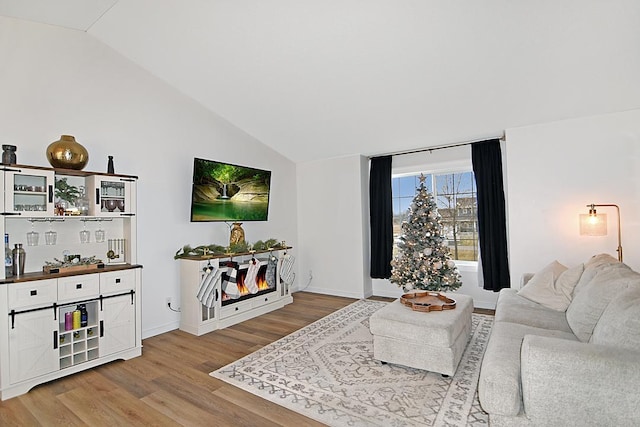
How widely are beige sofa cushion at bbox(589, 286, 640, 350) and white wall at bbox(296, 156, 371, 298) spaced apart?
13.2 feet

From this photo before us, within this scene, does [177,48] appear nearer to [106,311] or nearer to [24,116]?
[24,116]

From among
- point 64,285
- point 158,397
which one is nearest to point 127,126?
point 64,285

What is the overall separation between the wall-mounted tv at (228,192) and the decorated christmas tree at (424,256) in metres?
2.44

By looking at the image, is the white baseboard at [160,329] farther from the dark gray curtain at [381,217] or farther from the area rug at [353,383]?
the dark gray curtain at [381,217]

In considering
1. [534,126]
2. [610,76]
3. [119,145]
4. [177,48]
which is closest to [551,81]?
[610,76]

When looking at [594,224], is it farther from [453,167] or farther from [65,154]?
[65,154]

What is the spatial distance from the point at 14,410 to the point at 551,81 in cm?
553

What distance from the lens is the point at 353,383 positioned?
9.46 ft

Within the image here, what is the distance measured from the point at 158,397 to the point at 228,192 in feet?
9.71

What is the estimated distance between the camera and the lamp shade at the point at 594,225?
3.79 m

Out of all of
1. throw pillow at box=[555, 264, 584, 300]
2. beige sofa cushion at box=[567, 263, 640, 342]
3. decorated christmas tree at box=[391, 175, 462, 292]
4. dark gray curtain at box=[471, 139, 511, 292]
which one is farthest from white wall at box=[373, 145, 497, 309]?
beige sofa cushion at box=[567, 263, 640, 342]

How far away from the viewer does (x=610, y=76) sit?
11.4 feet

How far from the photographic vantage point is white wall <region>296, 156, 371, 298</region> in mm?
6008

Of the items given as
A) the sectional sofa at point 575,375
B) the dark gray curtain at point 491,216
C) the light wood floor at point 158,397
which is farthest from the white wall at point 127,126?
the sectional sofa at point 575,375
